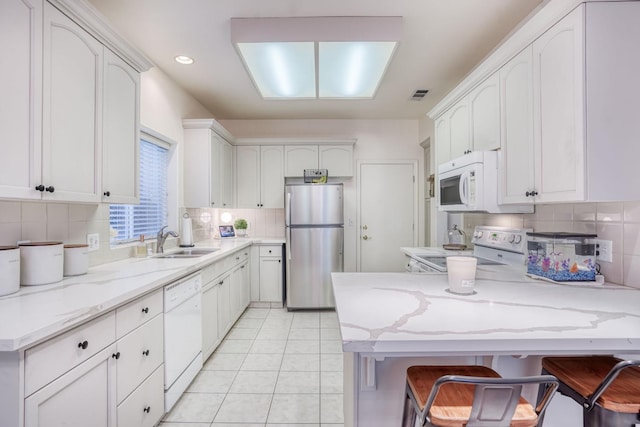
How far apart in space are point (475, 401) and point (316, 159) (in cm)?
350

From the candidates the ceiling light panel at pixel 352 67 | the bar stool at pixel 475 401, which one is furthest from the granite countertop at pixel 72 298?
the ceiling light panel at pixel 352 67

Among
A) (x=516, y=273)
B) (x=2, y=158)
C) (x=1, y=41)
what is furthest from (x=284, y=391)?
(x=1, y=41)

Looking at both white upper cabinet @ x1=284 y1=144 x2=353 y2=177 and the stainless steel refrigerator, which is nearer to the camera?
the stainless steel refrigerator

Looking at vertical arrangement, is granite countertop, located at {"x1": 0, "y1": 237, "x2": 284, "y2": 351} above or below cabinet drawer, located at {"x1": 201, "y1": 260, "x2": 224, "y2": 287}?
above

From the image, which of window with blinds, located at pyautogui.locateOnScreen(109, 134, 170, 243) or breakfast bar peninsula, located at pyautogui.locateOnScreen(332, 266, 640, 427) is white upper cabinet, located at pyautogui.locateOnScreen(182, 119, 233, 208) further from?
breakfast bar peninsula, located at pyautogui.locateOnScreen(332, 266, 640, 427)

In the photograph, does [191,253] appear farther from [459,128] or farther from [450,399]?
[459,128]

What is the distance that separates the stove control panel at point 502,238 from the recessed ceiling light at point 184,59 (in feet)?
9.57

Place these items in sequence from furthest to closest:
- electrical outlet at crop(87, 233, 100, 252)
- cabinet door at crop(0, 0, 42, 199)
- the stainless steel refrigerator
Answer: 1. the stainless steel refrigerator
2. electrical outlet at crop(87, 233, 100, 252)
3. cabinet door at crop(0, 0, 42, 199)

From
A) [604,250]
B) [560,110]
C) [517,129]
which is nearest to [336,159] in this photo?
[517,129]

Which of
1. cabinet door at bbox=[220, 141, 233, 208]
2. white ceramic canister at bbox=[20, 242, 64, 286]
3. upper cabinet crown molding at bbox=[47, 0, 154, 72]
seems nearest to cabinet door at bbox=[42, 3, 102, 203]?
upper cabinet crown molding at bbox=[47, 0, 154, 72]

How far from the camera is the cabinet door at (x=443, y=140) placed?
2756 mm

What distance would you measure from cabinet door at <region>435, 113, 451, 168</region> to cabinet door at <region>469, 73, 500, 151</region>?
44 centimetres

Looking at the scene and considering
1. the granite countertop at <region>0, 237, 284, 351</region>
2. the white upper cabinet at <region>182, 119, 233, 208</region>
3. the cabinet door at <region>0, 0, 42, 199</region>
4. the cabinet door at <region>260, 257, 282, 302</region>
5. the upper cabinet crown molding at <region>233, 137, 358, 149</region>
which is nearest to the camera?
the granite countertop at <region>0, 237, 284, 351</region>

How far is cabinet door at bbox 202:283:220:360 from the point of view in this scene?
234cm
